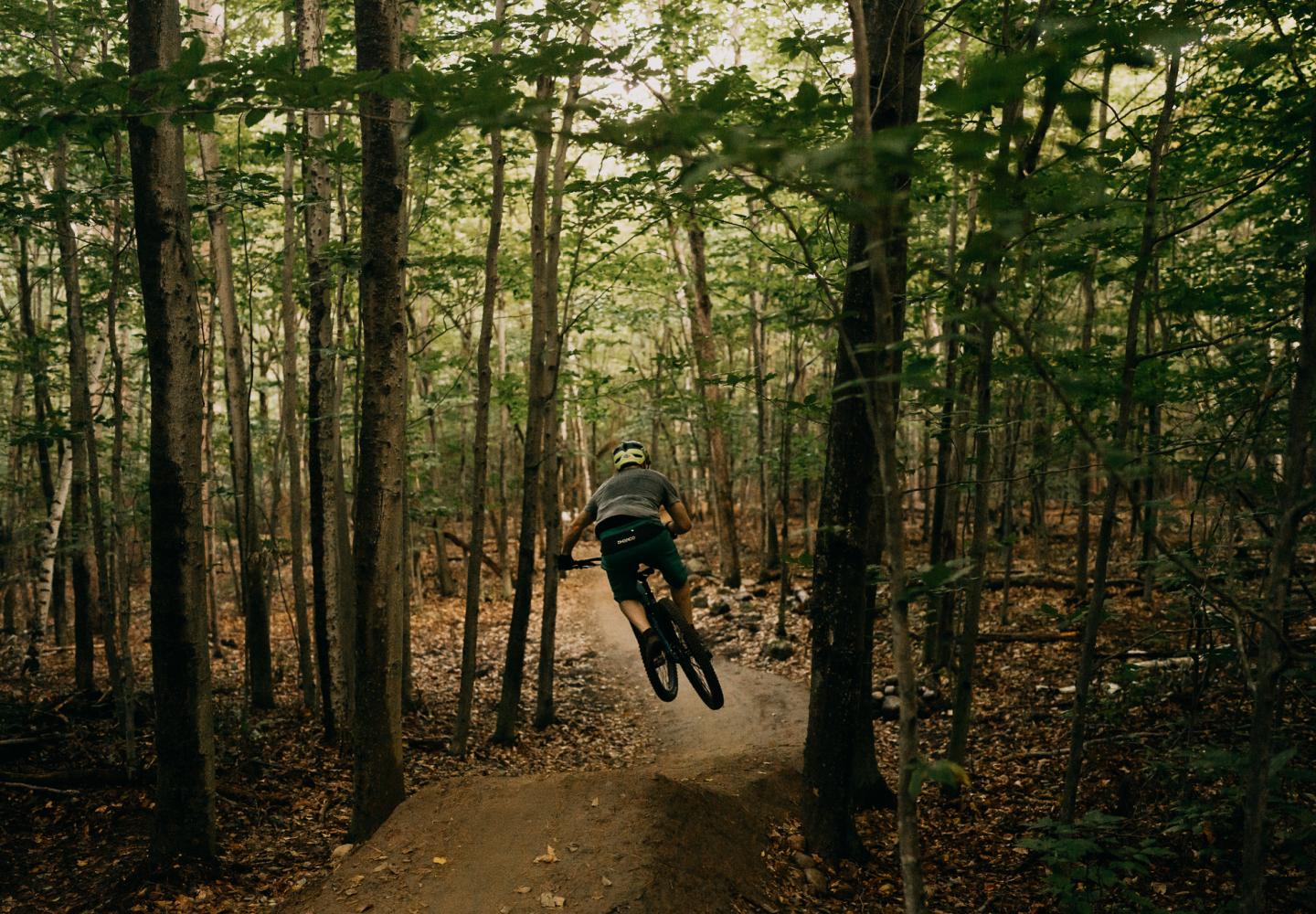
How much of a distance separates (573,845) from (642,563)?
243 centimetres

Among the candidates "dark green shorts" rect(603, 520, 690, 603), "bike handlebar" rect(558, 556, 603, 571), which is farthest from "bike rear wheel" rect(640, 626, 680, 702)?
"bike handlebar" rect(558, 556, 603, 571)

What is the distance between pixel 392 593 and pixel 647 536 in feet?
6.72

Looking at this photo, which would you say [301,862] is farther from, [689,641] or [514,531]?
[514,531]

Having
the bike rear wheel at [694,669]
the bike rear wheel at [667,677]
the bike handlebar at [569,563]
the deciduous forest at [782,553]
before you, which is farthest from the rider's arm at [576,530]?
the bike rear wheel at [667,677]

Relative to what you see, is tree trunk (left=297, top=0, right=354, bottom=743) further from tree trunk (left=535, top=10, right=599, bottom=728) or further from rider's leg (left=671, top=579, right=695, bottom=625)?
rider's leg (left=671, top=579, right=695, bottom=625)

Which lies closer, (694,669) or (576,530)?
(694,669)

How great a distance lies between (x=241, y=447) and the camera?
955 cm

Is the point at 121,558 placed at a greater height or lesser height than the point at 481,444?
lesser

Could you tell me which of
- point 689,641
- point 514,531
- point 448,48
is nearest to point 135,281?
point 448,48

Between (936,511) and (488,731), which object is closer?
(936,511)

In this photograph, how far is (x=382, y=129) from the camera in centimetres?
544

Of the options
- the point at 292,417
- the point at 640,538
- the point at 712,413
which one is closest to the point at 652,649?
the point at 640,538

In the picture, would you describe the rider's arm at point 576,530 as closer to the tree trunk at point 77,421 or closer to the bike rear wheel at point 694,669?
the bike rear wheel at point 694,669

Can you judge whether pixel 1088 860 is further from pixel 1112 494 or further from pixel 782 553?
pixel 782 553
